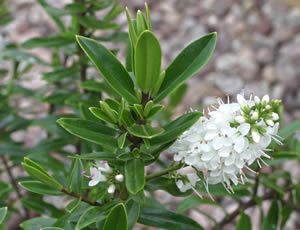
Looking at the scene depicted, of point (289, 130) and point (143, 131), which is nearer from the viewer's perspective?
point (143, 131)

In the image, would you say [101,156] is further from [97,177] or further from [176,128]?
[176,128]

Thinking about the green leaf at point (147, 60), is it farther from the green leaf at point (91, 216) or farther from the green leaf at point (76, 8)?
the green leaf at point (76, 8)

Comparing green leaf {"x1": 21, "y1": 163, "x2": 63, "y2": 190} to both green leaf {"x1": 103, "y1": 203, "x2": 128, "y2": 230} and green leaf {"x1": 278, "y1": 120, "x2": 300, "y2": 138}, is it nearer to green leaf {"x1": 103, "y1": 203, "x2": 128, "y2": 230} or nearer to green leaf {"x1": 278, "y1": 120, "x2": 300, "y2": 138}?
green leaf {"x1": 103, "y1": 203, "x2": 128, "y2": 230}

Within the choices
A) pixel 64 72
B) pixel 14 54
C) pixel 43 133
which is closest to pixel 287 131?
pixel 64 72

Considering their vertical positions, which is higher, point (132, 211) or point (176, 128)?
point (176, 128)

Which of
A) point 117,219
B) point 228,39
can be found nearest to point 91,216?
point 117,219

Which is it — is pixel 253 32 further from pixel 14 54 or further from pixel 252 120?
pixel 252 120
